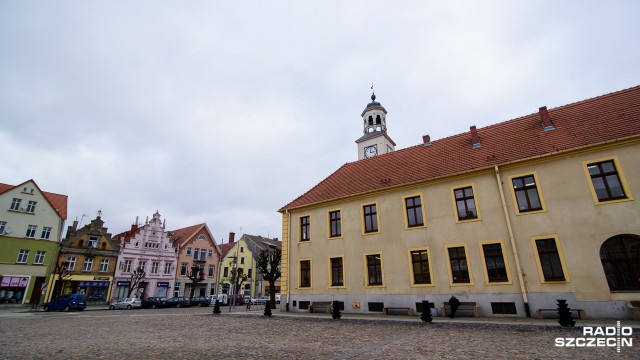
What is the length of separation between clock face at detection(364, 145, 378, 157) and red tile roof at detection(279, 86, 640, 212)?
600 inches

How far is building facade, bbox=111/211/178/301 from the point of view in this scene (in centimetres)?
4397

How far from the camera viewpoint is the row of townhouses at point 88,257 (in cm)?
3603

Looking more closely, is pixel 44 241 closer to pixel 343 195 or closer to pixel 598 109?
pixel 343 195

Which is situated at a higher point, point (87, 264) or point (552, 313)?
point (87, 264)

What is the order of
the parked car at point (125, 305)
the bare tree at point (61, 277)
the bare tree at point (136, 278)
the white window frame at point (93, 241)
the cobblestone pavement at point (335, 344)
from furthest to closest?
the bare tree at point (136, 278)
the white window frame at point (93, 241)
the bare tree at point (61, 277)
the parked car at point (125, 305)
the cobblestone pavement at point (335, 344)

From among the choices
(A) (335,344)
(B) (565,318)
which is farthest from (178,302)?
(B) (565,318)

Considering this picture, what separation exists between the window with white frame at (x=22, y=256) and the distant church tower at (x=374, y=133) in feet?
137

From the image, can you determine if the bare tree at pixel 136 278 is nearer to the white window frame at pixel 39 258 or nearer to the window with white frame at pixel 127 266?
the window with white frame at pixel 127 266

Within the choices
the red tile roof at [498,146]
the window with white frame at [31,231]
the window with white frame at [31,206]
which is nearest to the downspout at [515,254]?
the red tile roof at [498,146]

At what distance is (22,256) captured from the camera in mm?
36219

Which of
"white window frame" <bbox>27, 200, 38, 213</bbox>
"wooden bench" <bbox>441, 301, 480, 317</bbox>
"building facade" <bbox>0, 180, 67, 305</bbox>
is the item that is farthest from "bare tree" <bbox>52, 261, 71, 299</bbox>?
"wooden bench" <bbox>441, 301, 480, 317</bbox>

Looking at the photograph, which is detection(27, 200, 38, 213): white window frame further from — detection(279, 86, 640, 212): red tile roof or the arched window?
the arched window

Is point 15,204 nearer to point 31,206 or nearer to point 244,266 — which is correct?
point 31,206

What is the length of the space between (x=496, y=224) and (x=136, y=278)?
4580 cm
